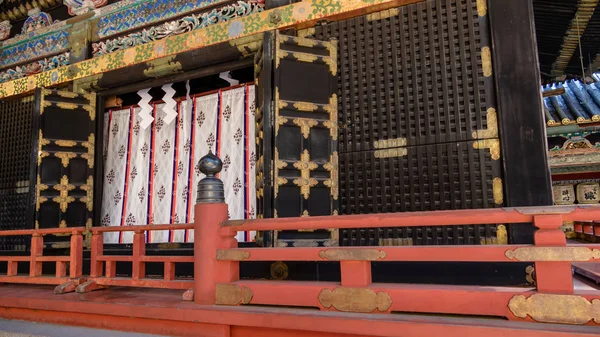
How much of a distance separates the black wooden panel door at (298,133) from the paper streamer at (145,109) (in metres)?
2.14

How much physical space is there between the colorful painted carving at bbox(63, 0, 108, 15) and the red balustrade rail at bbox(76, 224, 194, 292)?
3.73 meters

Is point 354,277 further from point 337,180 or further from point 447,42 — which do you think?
point 447,42

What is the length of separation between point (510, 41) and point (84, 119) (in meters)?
5.06

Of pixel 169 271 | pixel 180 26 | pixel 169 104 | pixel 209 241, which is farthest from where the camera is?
pixel 169 104

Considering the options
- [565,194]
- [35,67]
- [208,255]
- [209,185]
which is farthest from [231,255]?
[565,194]

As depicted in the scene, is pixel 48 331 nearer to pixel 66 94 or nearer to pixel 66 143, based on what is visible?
pixel 66 143

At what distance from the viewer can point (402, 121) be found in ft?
12.7

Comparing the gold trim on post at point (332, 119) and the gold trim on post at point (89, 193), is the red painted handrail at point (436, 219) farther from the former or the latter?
the gold trim on post at point (89, 193)

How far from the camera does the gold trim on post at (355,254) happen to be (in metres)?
2.24

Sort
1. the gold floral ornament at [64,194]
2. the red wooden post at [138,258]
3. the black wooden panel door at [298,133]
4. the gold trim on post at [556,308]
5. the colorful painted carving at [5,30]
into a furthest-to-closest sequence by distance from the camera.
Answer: the colorful painted carving at [5,30], the gold floral ornament at [64,194], the black wooden panel door at [298,133], the red wooden post at [138,258], the gold trim on post at [556,308]

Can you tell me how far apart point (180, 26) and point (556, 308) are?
185 inches

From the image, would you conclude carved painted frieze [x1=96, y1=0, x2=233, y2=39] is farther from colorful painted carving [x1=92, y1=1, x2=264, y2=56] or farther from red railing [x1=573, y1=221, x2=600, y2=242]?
red railing [x1=573, y1=221, x2=600, y2=242]

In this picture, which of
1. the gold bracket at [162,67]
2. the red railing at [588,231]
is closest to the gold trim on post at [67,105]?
the gold bracket at [162,67]

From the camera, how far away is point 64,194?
206 inches
